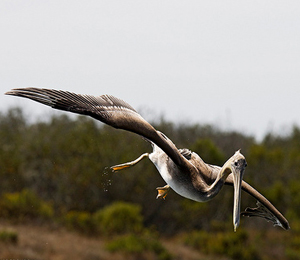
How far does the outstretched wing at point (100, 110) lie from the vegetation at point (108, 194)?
16.2 meters

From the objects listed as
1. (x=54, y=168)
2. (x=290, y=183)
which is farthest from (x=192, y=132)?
(x=54, y=168)

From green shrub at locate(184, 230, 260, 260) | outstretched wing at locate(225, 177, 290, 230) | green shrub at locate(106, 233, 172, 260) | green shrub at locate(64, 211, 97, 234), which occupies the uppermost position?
outstretched wing at locate(225, 177, 290, 230)

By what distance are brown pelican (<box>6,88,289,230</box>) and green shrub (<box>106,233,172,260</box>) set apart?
49.3 feet

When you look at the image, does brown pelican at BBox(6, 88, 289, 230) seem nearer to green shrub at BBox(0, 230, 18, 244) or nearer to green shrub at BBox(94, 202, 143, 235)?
green shrub at BBox(0, 230, 18, 244)

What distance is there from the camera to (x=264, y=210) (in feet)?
10.8

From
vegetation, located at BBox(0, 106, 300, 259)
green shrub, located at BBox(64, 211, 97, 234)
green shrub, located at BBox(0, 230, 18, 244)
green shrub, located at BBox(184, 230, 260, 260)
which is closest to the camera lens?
green shrub, located at BBox(0, 230, 18, 244)

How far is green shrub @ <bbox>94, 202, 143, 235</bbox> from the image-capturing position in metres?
19.0

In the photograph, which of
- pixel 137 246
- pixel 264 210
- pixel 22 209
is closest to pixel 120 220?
pixel 137 246

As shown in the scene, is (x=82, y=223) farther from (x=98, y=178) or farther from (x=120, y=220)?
(x=98, y=178)

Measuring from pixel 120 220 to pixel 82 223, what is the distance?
1559 millimetres

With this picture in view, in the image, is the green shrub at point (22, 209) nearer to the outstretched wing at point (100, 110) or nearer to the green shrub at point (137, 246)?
the green shrub at point (137, 246)

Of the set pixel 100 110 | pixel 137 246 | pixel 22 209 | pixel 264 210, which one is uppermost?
pixel 100 110

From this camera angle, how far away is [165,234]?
2195 cm

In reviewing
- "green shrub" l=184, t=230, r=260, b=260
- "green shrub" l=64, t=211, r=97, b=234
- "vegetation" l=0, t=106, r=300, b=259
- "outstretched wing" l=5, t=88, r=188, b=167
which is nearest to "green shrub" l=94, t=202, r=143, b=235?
"vegetation" l=0, t=106, r=300, b=259
